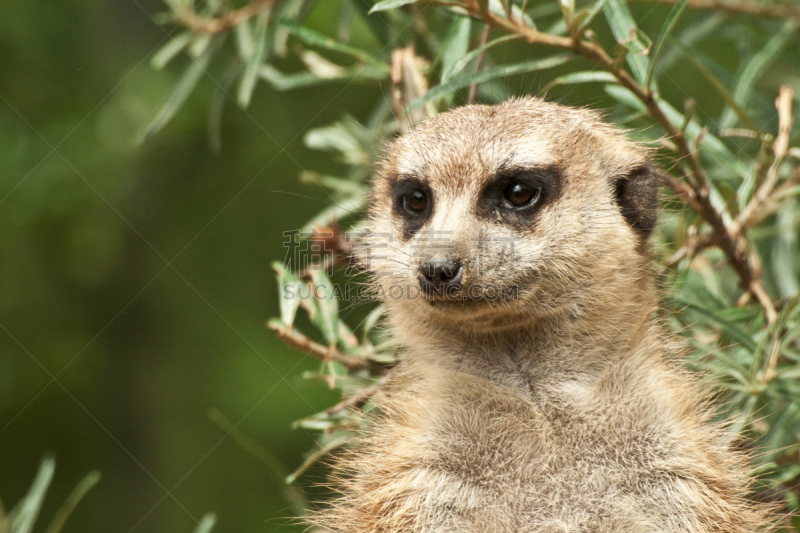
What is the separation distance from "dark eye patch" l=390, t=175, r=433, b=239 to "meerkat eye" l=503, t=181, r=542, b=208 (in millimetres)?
237

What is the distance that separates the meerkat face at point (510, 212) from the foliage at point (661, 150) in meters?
0.13

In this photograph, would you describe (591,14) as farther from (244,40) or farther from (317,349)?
(244,40)

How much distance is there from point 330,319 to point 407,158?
566 millimetres

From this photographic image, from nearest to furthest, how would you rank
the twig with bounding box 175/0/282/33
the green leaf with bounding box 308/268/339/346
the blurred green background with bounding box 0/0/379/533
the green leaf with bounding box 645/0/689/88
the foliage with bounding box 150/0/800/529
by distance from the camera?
the green leaf with bounding box 645/0/689/88 < the foliage with bounding box 150/0/800/529 < the green leaf with bounding box 308/268/339/346 < the twig with bounding box 175/0/282/33 < the blurred green background with bounding box 0/0/379/533

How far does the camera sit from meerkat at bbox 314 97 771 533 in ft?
5.87

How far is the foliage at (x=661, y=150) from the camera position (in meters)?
1.96

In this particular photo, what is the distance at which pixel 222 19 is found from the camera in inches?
101

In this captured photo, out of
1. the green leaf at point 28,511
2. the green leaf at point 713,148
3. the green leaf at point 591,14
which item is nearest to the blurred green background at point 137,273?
the green leaf at point 28,511

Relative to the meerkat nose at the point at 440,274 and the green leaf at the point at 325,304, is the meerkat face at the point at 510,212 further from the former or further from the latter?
the green leaf at the point at 325,304

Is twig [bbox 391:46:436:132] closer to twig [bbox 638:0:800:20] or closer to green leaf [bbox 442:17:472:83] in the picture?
green leaf [bbox 442:17:472:83]

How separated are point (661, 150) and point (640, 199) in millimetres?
483

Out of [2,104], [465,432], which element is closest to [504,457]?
[465,432]

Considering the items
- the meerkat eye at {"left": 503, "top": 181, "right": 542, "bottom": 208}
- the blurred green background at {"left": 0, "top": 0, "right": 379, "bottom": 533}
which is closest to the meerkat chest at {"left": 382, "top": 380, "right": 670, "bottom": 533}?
the meerkat eye at {"left": 503, "top": 181, "right": 542, "bottom": 208}

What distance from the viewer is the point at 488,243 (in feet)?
6.10
